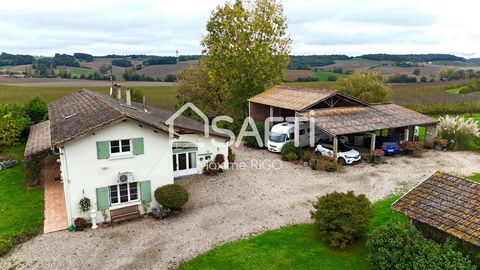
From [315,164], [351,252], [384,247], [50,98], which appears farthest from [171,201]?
[50,98]

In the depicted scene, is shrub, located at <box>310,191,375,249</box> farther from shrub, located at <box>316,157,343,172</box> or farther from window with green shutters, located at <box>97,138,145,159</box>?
shrub, located at <box>316,157,343,172</box>

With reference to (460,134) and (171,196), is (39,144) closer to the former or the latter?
(171,196)

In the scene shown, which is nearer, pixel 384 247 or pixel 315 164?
pixel 384 247

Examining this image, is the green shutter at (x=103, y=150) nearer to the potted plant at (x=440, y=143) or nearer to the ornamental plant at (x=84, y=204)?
the ornamental plant at (x=84, y=204)

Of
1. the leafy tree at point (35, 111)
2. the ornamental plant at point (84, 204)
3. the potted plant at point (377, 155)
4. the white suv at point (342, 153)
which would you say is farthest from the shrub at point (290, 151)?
the leafy tree at point (35, 111)

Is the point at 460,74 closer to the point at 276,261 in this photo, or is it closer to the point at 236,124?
the point at 236,124
